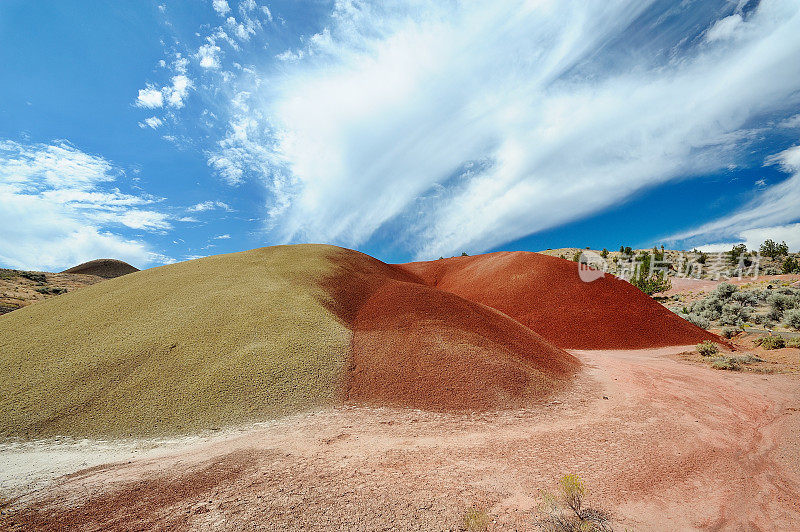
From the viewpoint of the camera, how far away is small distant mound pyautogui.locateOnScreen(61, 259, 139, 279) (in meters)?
61.2

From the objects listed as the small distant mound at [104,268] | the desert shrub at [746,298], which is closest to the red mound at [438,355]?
the desert shrub at [746,298]

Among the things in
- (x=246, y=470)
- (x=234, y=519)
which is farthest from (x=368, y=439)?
(x=234, y=519)

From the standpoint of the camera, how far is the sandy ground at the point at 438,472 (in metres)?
4.24

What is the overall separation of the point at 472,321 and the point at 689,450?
8.54 m

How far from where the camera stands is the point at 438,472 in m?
5.31

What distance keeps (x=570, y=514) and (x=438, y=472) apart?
76.5 inches

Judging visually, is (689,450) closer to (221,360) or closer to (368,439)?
(368,439)

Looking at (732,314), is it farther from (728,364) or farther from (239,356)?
(239,356)

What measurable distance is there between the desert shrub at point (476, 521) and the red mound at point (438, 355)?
14.4ft

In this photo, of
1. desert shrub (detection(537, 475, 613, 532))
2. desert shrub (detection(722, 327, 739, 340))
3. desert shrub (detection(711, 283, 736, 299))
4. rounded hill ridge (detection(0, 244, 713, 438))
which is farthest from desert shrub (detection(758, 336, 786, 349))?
desert shrub (detection(537, 475, 613, 532))

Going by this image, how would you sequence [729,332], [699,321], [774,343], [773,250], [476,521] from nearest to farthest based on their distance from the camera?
[476,521] < [774,343] < [729,332] < [699,321] < [773,250]

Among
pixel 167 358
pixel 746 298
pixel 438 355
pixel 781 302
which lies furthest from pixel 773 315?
pixel 167 358

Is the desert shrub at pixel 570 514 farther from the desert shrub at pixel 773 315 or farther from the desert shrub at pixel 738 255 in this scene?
→ the desert shrub at pixel 738 255

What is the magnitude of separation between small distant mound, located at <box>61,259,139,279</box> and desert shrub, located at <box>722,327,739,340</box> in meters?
83.3
